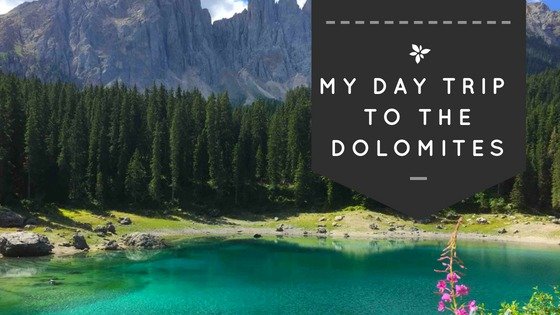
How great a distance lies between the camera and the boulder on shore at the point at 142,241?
6931cm

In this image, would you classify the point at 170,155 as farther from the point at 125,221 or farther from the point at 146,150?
the point at 125,221

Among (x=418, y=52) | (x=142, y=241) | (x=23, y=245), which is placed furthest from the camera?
(x=142, y=241)

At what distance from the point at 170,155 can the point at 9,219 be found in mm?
38942

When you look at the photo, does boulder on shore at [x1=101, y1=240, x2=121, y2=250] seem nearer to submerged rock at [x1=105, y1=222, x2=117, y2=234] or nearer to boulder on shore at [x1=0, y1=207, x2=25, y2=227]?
submerged rock at [x1=105, y1=222, x2=117, y2=234]

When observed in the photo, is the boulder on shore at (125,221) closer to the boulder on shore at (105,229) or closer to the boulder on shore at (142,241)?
the boulder on shore at (105,229)

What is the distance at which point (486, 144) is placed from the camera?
5934 mm

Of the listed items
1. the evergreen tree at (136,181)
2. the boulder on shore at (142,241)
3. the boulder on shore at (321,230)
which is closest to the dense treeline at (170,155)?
the evergreen tree at (136,181)

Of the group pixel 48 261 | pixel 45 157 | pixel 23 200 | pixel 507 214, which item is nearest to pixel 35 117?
A: pixel 45 157

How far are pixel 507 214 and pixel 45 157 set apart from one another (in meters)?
86.3

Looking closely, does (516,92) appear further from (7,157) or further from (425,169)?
(7,157)

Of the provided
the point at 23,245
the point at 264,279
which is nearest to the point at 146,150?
the point at 23,245

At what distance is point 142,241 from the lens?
69.7 m

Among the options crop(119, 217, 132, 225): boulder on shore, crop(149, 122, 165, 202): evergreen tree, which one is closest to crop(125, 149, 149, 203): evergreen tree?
crop(149, 122, 165, 202): evergreen tree

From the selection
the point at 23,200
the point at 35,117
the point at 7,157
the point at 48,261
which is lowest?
the point at 48,261
